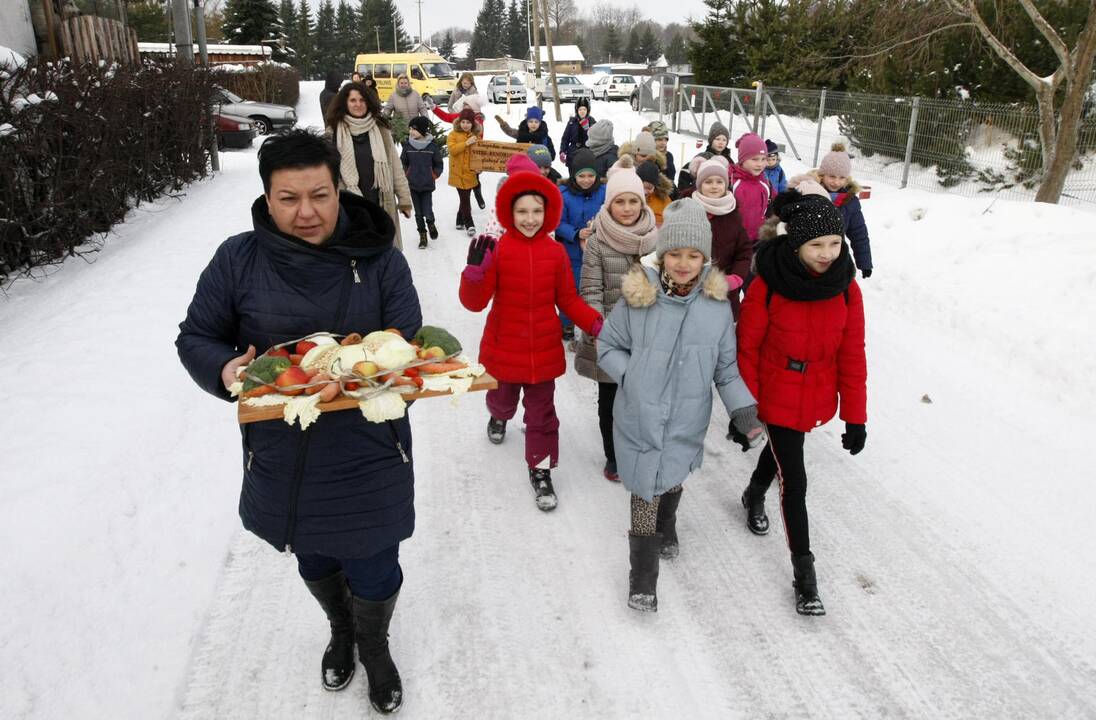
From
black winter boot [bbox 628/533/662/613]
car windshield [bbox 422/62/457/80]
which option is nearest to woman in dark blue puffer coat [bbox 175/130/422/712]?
black winter boot [bbox 628/533/662/613]

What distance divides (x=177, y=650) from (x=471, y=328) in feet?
13.7

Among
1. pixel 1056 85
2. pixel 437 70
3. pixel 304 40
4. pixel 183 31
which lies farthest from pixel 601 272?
pixel 304 40

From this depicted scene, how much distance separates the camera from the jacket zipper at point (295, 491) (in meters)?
2.32

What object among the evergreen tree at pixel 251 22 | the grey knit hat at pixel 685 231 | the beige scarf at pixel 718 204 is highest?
the evergreen tree at pixel 251 22

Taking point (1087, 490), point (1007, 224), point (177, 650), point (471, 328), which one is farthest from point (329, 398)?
point (1007, 224)

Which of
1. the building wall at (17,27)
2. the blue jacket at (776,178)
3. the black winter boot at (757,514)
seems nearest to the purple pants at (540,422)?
the black winter boot at (757,514)

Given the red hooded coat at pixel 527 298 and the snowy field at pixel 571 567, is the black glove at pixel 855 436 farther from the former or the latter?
the red hooded coat at pixel 527 298

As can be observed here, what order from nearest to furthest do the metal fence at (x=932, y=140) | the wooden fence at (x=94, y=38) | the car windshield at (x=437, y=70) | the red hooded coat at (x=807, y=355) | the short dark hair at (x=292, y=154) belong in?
1. the short dark hair at (x=292, y=154)
2. the red hooded coat at (x=807, y=355)
3. the metal fence at (x=932, y=140)
4. the wooden fence at (x=94, y=38)
5. the car windshield at (x=437, y=70)

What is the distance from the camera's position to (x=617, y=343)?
3.24 meters

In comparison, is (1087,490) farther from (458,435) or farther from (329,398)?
(329,398)

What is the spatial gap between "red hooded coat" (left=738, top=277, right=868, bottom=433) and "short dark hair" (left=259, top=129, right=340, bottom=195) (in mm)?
1921

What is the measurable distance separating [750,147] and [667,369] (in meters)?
3.51

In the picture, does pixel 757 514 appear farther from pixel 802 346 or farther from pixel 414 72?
pixel 414 72

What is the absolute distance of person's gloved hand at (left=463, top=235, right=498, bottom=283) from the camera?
3768 mm
